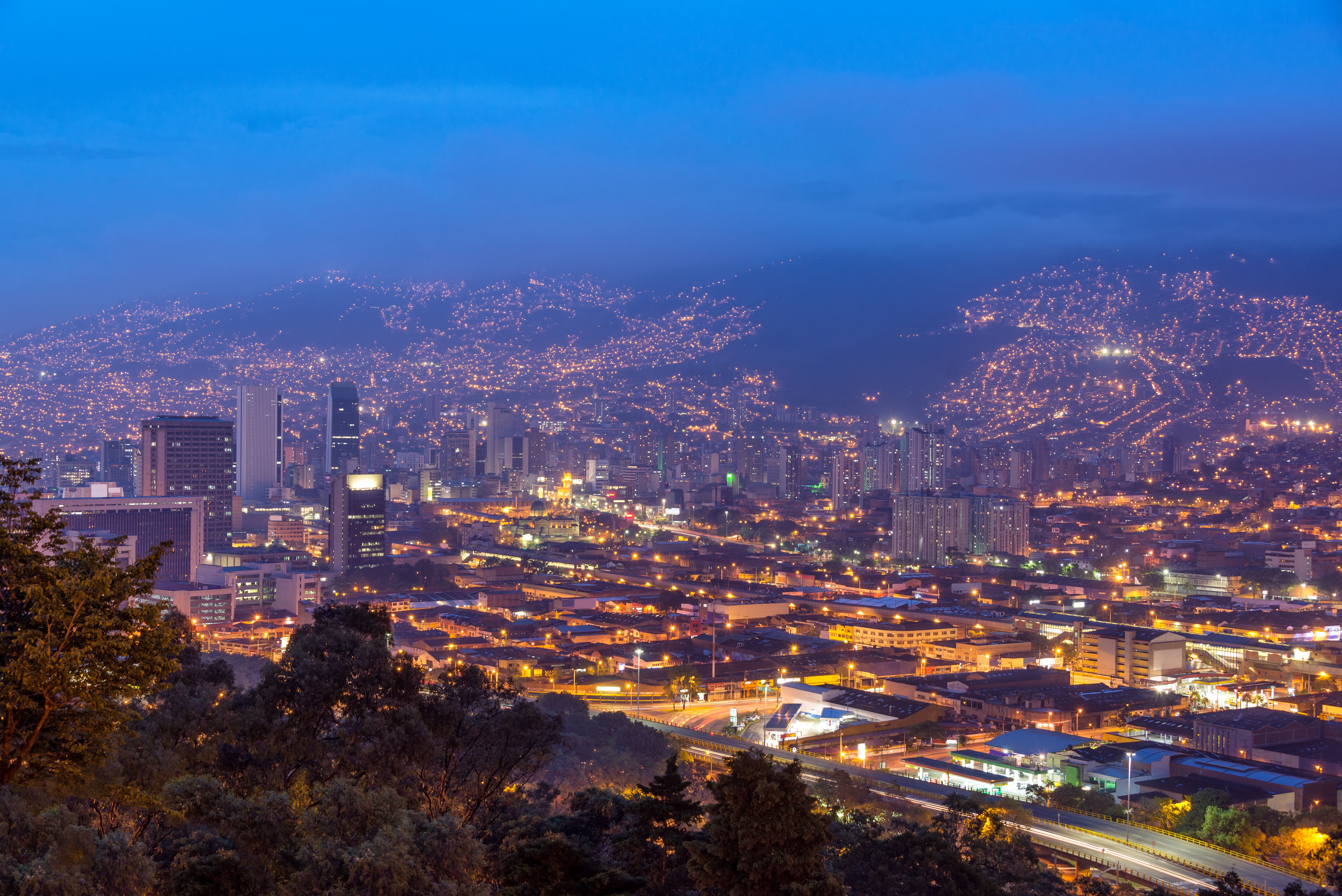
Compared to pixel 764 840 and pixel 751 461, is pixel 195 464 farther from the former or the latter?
pixel 764 840

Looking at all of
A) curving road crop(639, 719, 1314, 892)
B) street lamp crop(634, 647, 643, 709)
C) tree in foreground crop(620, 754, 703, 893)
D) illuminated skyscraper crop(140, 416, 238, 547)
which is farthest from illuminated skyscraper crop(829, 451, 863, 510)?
tree in foreground crop(620, 754, 703, 893)

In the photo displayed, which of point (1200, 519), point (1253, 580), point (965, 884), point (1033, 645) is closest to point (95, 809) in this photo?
point (965, 884)

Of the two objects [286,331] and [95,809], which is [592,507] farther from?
[286,331]

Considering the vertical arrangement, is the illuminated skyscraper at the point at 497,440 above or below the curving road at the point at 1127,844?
above

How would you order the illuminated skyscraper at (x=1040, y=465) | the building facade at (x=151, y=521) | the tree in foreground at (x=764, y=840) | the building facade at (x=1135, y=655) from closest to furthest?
the tree in foreground at (x=764, y=840), the building facade at (x=1135, y=655), the building facade at (x=151, y=521), the illuminated skyscraper at (x=1040, y=465)

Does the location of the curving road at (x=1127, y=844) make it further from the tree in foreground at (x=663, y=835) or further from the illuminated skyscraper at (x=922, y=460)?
the illuminated skyscraper at (x=922, y=460)

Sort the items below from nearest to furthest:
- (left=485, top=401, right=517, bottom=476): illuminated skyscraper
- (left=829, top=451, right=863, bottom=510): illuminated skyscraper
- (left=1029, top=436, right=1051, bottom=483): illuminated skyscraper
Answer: (left=829, top=451, right=863, bottom=510): illuminated skyscraper, (left=1029, top=436, right=1051, bottom=483): illuminated skyscraper, (left=485, top=401, right=517, bottom=476): illuminated skyscraper

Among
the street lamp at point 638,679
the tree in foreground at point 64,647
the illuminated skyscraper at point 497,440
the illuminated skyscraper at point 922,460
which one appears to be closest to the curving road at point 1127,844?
the street lamp at point 638,679

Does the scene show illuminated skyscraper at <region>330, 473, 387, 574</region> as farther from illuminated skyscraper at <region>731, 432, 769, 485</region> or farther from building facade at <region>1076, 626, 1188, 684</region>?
illuminated skyscraper at <region>731, 432, 769, 485</region>
